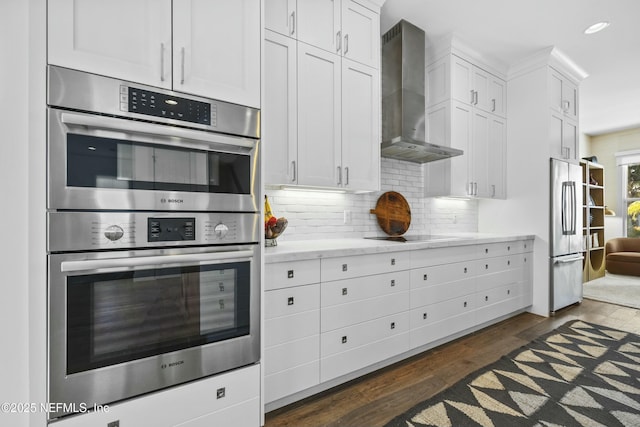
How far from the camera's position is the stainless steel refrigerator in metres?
3.51

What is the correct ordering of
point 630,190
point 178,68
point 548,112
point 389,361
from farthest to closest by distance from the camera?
point 630,190 → point 548,112 → point 389,361 → point 178,68

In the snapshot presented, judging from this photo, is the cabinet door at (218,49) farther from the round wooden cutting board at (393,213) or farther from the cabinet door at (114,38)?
the round wooden cutting board at (393,213)

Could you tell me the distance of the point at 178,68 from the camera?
1318mm

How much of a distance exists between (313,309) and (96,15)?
5.58ft

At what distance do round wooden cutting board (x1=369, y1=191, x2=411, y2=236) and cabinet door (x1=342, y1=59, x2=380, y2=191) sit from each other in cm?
53

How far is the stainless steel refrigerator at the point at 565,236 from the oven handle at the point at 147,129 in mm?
3673

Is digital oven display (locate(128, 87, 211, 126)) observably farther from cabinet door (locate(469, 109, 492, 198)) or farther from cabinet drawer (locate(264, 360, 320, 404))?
cabinet door (locate(469, 109, 492, 198))

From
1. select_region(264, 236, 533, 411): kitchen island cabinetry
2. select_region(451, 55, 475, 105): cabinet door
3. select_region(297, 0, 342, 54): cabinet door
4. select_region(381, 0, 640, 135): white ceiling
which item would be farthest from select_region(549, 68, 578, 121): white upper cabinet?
select_region(297, 0, 342, 54): cabinet door

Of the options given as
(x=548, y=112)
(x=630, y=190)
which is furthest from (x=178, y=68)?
(x=630, y=190)

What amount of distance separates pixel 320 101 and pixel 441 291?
1.82 m

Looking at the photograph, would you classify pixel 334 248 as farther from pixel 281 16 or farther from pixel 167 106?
pixel 281 16

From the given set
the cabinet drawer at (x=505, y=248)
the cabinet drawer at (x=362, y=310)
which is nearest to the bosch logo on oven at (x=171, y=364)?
the cabinet drawer at (x=362, y=310)

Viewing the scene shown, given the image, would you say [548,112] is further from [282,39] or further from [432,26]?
[282,39]

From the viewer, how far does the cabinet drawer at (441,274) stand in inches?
95.5
